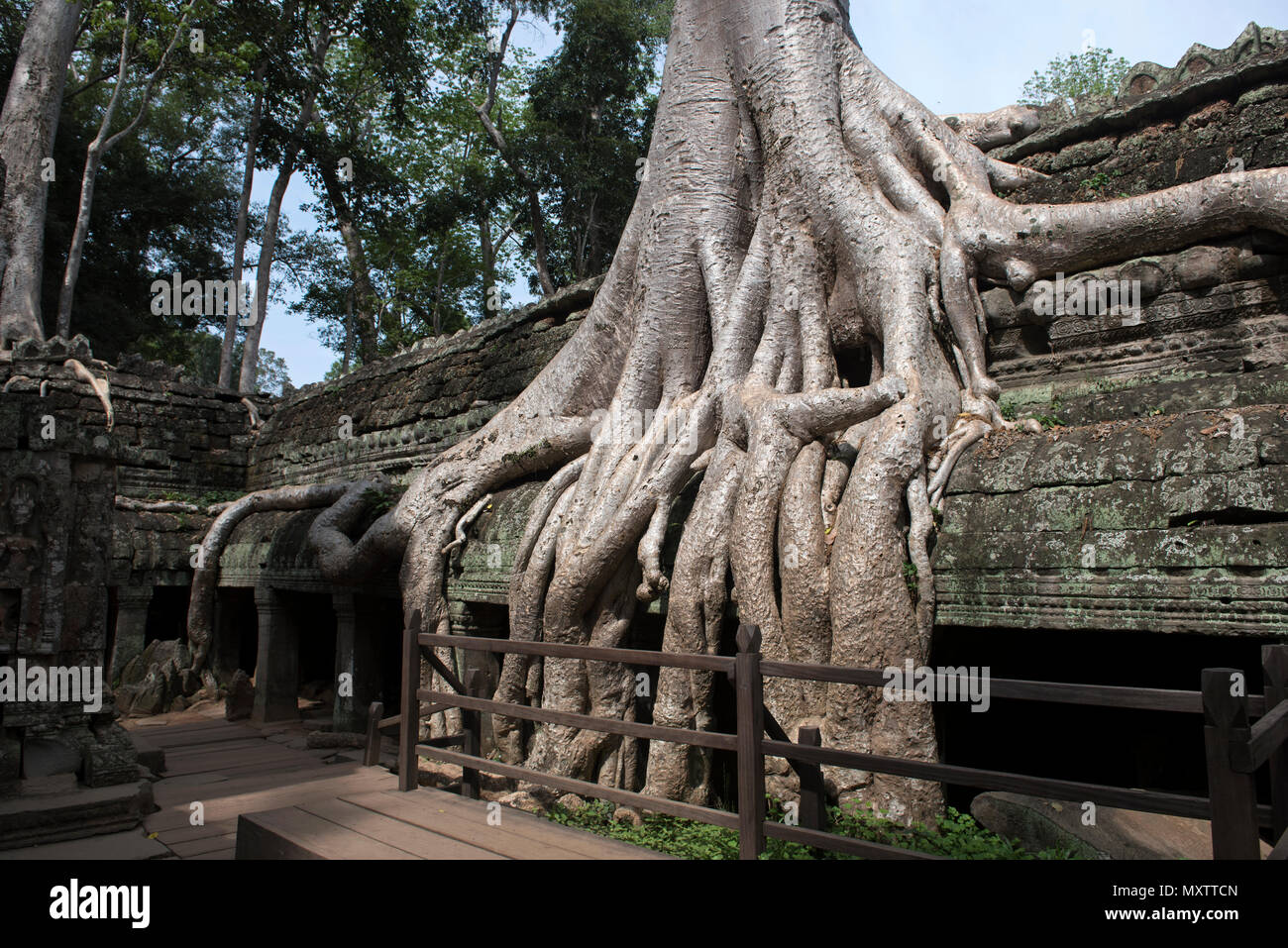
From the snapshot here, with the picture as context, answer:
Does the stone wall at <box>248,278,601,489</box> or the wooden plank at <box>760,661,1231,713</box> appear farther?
the stone wall at <box>248,278,601,489</box>

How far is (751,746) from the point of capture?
264 centimetres

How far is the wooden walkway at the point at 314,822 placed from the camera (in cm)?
277

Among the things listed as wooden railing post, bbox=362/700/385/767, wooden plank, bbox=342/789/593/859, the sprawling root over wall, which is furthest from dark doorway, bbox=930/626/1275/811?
wooden railing post, bbox=362/700/385/767

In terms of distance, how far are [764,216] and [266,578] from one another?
546cm

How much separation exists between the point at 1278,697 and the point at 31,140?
1579 centimetres

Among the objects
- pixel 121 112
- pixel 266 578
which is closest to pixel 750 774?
pixel 266 578

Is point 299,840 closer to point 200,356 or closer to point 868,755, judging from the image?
point 868,755

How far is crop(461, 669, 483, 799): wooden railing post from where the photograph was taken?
382 centimetres

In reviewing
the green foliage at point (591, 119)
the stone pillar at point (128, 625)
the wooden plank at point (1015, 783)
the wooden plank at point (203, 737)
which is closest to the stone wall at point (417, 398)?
the stone pillar at point (128, 625)

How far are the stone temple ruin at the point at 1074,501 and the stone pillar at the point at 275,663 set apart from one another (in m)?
0.03

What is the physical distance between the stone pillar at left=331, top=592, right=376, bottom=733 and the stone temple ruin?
19 mm

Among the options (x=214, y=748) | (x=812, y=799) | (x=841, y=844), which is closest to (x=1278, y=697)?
(x=841, y=844)

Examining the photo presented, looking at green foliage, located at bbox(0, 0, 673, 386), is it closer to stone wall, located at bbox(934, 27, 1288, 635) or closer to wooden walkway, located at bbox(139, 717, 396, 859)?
wooden walkway, located at bbox(139, 717, 396, 859)
